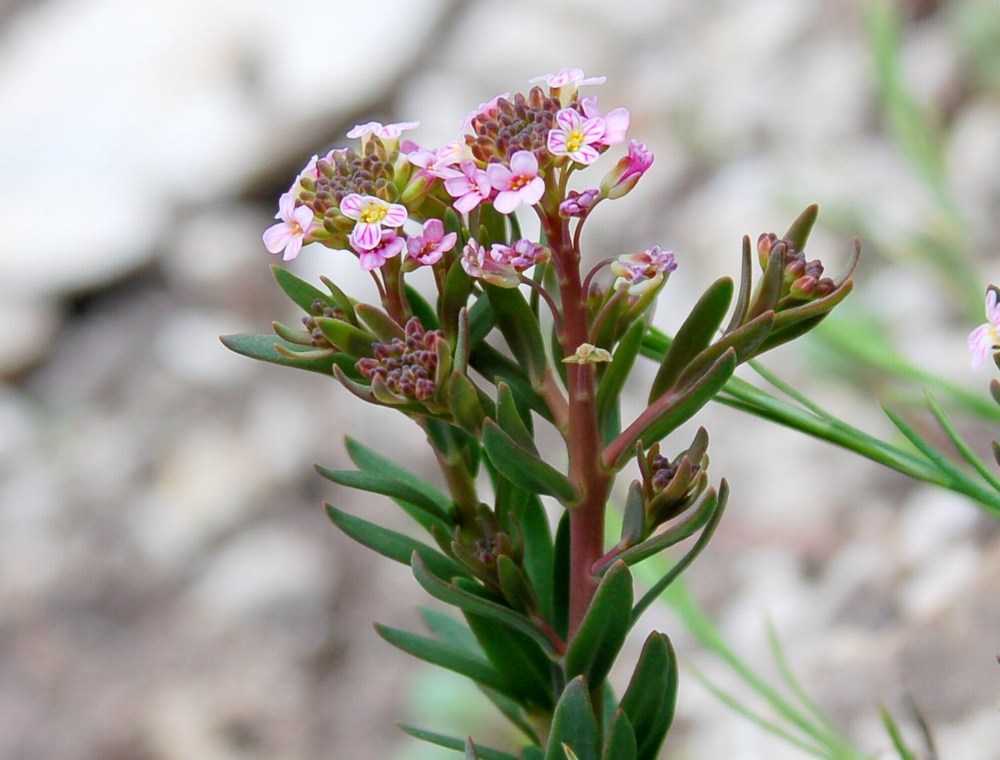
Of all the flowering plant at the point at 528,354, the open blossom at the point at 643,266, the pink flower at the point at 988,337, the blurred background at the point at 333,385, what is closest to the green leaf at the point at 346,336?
the flowering plant at the point at 528,354

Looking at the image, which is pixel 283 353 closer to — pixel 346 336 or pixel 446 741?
pixel 346 336

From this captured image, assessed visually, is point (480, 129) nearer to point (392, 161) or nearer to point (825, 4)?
point (392, 161)

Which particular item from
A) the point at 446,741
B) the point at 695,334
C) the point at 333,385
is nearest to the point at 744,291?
the point at 695,334

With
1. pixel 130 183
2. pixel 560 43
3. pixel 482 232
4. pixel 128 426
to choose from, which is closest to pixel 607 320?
pixel 482 232

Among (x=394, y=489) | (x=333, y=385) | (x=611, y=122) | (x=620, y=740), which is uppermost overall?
(x=333, y=385)

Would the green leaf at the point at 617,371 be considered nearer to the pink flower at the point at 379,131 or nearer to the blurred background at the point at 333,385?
the pink flower at the point at 379,131
